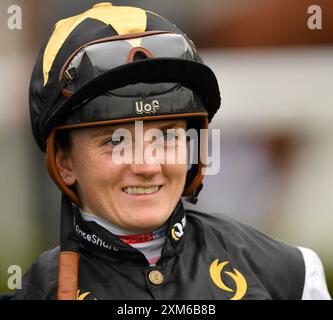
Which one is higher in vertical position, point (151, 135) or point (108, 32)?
point (108, 32)

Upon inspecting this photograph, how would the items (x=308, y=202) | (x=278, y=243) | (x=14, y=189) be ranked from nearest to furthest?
1. (x=278, y=243)
2. (x=14, y=189)
3. (x=308, y=202)

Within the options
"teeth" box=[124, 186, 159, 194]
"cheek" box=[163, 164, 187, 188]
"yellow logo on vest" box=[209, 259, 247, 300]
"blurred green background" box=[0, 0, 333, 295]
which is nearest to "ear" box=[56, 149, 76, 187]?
"teeth" box=[124, 186, 159, 194]

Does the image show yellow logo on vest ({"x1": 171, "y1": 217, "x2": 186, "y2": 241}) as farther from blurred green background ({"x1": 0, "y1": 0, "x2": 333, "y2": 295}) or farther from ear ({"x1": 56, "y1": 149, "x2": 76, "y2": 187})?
blurred green background ({"x1": 0, "y1": 0, "x2": 333, "y2": 295})

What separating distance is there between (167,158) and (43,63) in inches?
21.2

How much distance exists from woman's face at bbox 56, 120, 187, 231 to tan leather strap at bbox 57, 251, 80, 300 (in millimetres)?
170

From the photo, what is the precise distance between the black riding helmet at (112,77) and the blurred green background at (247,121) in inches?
93.2

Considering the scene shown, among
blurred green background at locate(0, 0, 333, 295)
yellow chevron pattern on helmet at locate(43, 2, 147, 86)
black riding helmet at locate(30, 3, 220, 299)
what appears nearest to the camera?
black riding helmet at locate(30, 3, 220, 299)

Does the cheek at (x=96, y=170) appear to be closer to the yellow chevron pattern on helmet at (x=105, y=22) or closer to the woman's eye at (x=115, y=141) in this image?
the woman's eye at (x=115, y=141)

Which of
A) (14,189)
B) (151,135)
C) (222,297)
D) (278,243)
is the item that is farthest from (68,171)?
(14,189)

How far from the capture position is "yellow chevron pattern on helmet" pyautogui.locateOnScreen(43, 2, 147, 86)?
2.43 metres

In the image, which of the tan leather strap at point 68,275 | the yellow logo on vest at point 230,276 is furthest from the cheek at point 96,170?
the yellow logo on vest at point 230,276

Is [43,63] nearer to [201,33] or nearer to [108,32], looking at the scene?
[108,32]

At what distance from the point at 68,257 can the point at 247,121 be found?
3190mm

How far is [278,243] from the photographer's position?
278 centimetres
